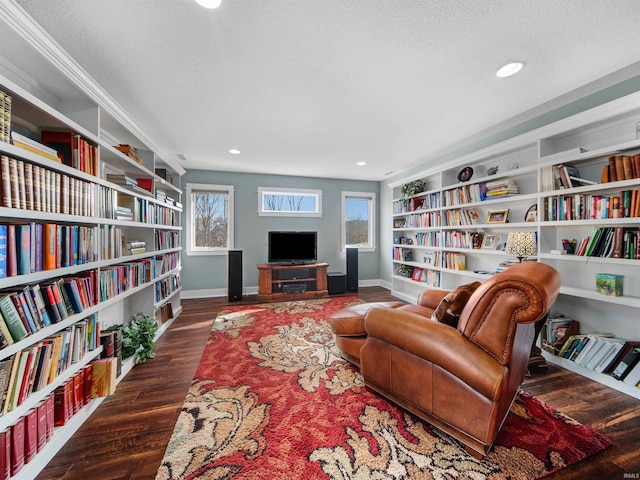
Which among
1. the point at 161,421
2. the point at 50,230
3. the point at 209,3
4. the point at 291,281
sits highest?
the point at 209,3

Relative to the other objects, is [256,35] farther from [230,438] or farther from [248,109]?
[230,438]

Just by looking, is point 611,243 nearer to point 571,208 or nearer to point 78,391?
point 571,208

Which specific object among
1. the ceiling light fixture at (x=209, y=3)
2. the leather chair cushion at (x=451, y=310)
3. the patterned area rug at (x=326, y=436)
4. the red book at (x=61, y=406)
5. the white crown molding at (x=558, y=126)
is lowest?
the patterned area rug at (x=326, y=436)

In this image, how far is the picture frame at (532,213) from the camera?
104 inches

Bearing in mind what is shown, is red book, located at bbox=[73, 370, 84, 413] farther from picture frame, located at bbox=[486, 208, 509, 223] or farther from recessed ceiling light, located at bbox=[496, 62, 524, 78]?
picture frame, located at bbox=[486, 208, 509, 223]

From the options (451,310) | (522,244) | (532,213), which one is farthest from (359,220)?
(451,310)

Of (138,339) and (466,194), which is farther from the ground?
(466,194)

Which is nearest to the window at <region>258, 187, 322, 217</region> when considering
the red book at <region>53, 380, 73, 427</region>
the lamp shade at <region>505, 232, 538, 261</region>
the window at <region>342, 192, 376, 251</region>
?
the window at <region>342, 192, 376, 251</region>

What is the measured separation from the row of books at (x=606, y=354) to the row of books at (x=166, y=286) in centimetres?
428

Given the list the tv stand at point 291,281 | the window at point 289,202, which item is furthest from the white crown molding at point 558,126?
the tv stand at point 291,281

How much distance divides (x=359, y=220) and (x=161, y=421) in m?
4.99

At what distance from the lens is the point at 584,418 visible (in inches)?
65.3

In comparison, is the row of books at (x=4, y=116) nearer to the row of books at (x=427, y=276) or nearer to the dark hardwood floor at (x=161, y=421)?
the dark hardwood floor at (x=161, y=421)

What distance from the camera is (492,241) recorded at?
10.6ft
